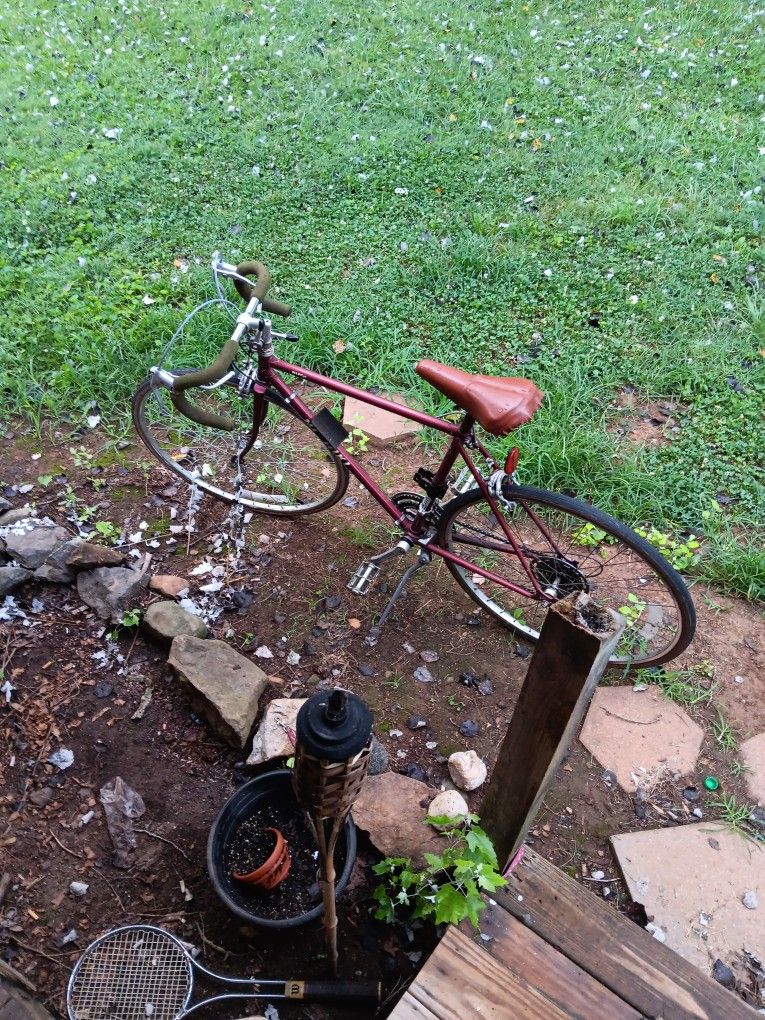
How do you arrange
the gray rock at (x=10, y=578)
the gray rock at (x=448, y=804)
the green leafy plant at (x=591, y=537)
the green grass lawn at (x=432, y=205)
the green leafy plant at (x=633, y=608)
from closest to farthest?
the gray rock at (x=448, y=804), the gray rock at (x=10, y=578), the green leafy plant at (x=633, y=608), the green leafy plant at (x=591, y=537), the green grass lawn at (x=432, y=205)

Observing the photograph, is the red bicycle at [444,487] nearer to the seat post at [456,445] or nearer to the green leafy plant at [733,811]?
the seat post at [456,445]

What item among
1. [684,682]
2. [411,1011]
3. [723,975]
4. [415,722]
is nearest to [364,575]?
[415,722]

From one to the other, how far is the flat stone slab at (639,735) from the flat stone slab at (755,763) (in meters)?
0.20

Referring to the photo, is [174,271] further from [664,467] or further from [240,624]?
[664,467]

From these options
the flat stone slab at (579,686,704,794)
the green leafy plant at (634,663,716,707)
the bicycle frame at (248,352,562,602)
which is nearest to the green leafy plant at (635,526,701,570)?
the green leafy plant at (634,663,716,707)

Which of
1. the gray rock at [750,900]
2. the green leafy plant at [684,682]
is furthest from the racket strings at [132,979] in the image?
the green leafy plant at [684,682]

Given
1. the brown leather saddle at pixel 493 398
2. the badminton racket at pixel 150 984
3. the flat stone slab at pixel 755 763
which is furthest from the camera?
the flat stone slab at pixel 755 763

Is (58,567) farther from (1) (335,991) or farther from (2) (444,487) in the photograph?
(1) (335,991)

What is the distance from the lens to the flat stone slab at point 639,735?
307cm

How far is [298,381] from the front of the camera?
4500mm

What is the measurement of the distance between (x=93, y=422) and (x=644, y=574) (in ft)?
11.1

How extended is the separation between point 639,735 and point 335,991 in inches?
67.5

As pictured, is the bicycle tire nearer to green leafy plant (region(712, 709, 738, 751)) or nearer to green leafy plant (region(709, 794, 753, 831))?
green leafy plant (region(712, 709, 738, 751))

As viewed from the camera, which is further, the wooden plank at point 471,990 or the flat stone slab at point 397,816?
the flat stone slab at point 397,816
